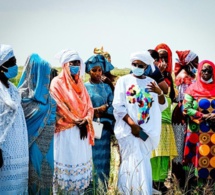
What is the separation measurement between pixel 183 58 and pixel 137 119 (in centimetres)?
185

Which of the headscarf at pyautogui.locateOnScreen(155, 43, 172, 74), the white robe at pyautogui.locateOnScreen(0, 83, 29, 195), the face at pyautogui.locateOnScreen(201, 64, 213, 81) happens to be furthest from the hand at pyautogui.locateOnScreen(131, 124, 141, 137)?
the white robe at pyautogui.locateOnScreen(0, 83, 29, 195)

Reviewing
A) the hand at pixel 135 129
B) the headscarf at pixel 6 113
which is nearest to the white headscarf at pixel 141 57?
the hand at pixel 135 129

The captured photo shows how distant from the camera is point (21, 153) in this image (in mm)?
5172

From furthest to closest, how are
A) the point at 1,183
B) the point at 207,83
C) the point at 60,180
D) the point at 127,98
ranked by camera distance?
the point at 207,83
the point at 127,98
the point at 60,180
the point at 1,183

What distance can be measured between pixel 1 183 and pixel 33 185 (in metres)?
0.64

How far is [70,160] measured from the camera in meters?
6.21

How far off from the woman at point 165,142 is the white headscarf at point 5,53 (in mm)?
2997

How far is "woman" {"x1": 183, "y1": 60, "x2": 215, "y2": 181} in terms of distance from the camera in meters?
7.05

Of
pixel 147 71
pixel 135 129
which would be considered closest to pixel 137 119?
pixel 135 129

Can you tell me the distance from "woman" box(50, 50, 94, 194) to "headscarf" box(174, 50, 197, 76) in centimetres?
209

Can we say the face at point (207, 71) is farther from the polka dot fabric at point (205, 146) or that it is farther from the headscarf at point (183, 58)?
the headscarf at point (183, 58)

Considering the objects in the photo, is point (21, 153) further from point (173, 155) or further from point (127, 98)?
point (173, 155)

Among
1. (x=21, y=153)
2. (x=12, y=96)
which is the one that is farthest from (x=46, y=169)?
(x=12, y=96)

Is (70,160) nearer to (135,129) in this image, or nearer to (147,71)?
(135,129)
